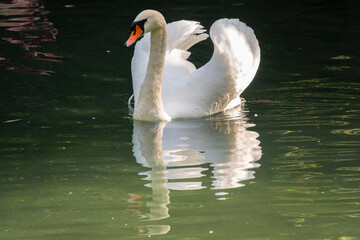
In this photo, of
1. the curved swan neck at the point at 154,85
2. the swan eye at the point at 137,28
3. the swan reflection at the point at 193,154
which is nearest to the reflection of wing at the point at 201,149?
the swan reflection at the point at 193,154

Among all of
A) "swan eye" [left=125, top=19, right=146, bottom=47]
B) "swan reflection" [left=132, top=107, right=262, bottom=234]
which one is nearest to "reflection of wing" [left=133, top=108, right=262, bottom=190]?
"swan reflection" [left=132, top=107, right=262, bottom=234]

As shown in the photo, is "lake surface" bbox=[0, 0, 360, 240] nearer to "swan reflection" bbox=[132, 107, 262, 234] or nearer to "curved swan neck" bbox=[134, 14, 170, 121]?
"swan reflection" bbox=[132, 107, 262, 234]

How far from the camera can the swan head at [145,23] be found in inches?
315

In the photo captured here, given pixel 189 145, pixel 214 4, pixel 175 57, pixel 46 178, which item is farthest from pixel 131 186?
pixel 214 4

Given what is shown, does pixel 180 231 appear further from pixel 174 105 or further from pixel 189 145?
pixel 174 105

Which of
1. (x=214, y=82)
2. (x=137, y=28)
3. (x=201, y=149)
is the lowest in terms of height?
(x=201, y=149)

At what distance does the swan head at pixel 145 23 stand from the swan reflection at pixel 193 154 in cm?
100

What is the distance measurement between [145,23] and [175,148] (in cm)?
152

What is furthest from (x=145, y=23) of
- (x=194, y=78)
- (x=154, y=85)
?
(x=194, y=78)

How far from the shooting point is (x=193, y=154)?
704 cm

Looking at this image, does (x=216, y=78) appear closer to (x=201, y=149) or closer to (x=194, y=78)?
A: (x=194, y=78)

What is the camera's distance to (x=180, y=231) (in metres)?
5.04

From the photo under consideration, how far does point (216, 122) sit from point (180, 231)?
352 cm

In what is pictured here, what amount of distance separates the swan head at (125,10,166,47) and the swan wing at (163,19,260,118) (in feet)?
2.18
